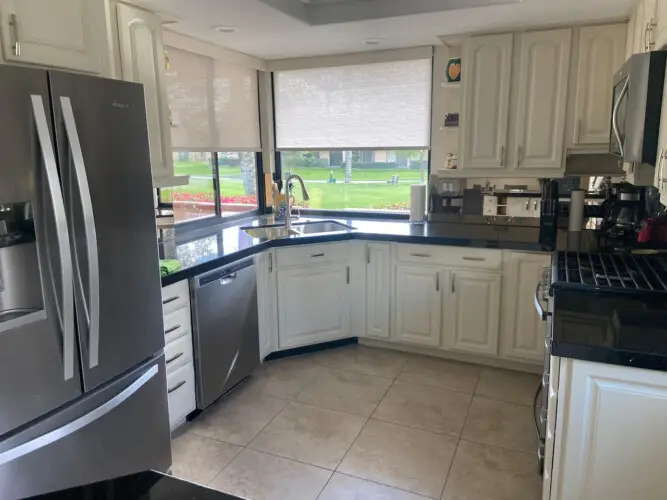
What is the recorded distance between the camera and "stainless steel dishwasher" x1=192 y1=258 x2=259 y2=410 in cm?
265

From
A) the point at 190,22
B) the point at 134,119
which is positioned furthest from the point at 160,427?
the point at 190,22

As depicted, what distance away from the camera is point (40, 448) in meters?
1.62

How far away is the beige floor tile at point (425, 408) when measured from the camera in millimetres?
2695

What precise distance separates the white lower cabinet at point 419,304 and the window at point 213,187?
154cm

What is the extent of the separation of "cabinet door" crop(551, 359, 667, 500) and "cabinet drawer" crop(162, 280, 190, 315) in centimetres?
175

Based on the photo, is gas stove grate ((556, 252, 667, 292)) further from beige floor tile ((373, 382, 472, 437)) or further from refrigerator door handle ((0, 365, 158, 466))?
refrigerator door handle ((0, 365, 158, 466))

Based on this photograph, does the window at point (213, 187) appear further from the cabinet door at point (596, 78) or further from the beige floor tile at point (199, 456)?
the cabinet door at point (596, 78)

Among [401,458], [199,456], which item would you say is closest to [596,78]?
[401,458]

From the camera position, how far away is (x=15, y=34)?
1.66m

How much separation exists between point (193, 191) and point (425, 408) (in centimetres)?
221

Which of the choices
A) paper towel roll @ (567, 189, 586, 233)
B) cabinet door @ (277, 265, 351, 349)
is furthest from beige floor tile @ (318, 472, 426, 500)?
paper towel roll @ (567, 189, 586, 233)

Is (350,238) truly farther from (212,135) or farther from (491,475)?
(491,475)

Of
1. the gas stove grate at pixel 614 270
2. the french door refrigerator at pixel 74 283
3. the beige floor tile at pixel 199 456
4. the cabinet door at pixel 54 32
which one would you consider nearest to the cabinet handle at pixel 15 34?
the cabinet door at pixel 54 32

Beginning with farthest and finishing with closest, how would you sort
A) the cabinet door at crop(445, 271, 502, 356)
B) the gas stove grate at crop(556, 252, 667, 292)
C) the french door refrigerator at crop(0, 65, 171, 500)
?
the cabinet door at crop(445, 271, 502, 356)
the gas stove grate at crop(556, 252, 667, 292)
the french door refrigerator at crop(0, 65, 171, 500)
